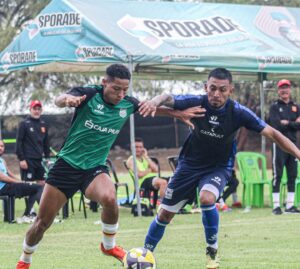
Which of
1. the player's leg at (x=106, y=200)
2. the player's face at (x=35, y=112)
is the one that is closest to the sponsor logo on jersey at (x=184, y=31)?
the player's face at (x=35, y=112)

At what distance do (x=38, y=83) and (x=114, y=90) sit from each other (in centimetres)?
3164

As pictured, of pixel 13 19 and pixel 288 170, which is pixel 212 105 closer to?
pixel 288 170

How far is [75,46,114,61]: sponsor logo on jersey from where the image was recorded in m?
15.7

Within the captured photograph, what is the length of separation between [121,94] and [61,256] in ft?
8.42

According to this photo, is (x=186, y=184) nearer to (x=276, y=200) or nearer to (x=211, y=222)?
(x=211, y=222)

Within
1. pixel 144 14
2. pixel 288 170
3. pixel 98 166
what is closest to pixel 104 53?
pixel 144 14

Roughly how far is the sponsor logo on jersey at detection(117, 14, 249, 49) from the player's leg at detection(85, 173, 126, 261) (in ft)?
24.7

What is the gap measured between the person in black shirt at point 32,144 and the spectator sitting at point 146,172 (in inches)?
68.3

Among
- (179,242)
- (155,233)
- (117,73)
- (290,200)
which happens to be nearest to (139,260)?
(155,233)

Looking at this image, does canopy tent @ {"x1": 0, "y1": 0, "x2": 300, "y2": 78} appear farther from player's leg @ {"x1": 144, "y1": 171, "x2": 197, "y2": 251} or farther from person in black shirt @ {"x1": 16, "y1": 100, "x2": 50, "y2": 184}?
player's leg @ {"x1": 144, "y1": 171, "x2": 197, "y2": 251}

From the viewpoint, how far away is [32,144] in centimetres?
1717

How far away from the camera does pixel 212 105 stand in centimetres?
927

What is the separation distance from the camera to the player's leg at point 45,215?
344 inches

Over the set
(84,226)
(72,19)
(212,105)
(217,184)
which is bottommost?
(84,226)
